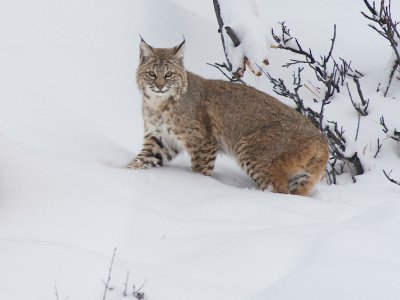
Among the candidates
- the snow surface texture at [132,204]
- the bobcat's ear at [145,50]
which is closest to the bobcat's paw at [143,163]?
the snow surface texture at [132,204]

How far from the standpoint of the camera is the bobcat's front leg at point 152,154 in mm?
6742

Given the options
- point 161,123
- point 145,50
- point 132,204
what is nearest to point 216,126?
point 161,123

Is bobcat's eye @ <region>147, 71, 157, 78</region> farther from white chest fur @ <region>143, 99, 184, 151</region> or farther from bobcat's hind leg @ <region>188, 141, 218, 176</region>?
bobcat's hind leg @ <region>188, 141, 218, 176</region>

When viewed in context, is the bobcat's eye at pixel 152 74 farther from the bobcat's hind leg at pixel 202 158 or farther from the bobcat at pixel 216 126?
the bobcat's hind leg at pixel 202 158

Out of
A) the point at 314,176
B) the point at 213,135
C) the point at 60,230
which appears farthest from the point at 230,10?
the point at 60,230

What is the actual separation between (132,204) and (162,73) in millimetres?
2067

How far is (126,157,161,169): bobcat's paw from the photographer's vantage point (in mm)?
6684

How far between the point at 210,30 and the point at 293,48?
1960 mm

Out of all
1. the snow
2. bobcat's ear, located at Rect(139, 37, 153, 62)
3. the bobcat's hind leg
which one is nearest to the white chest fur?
the bobcat's hind leg

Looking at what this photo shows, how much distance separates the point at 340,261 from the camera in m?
3.86

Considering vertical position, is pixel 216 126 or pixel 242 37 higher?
pixel 242 37

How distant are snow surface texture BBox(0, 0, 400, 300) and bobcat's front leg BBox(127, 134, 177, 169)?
0.49 feet

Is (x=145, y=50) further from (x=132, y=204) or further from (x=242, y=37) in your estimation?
(x=132, y=204)

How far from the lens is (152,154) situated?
689 centimetres
